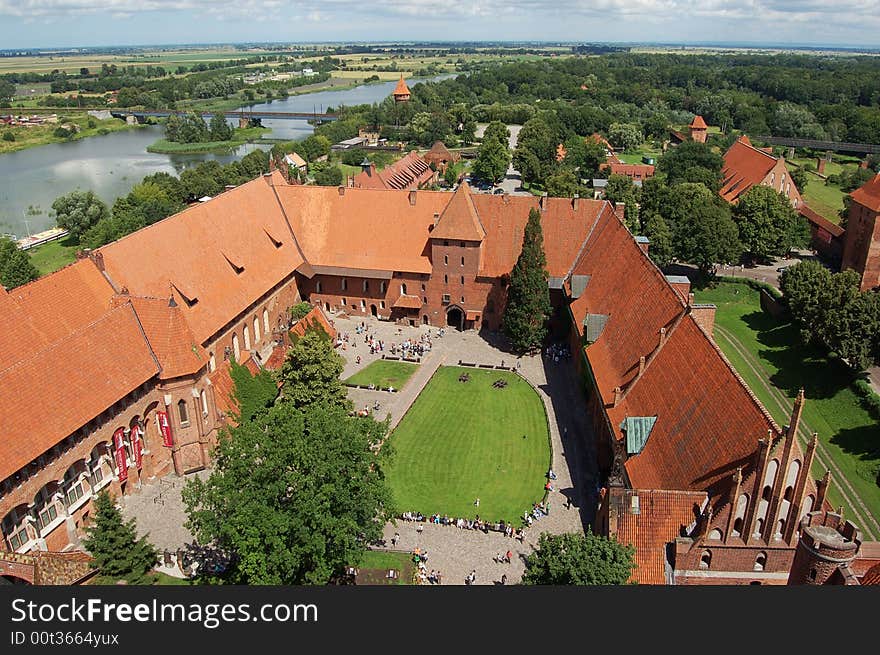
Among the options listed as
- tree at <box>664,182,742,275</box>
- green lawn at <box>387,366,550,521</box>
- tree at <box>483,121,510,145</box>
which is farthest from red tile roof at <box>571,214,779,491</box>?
tree at <box>483,121,510,145</box>

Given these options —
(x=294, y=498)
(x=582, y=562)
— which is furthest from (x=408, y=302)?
(x=582, y=562)

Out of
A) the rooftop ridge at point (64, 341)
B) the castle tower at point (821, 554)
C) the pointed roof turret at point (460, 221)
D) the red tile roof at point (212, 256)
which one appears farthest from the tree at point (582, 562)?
the pointed roof turret at point (460, 221)

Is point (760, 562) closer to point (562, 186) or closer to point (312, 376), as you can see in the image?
Result: point (312, 376)

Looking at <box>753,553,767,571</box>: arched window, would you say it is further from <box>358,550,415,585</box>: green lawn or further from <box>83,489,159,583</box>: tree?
<box>83,489,159,583</box>: tree

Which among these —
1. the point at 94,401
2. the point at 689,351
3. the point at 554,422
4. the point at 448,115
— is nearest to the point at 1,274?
the point at 94,401

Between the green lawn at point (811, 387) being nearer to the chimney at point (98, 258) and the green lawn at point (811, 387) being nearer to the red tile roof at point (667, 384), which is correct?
the red tile roof at point (667, 384)

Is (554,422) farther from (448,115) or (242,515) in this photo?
(448,115)
